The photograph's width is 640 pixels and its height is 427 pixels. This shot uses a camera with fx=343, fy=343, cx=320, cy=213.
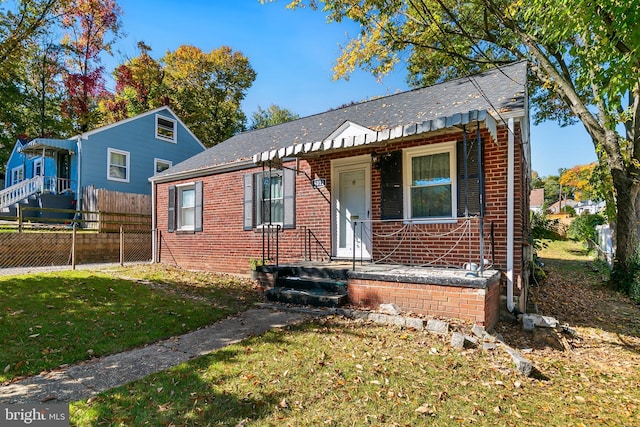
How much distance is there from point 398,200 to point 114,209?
13.8 metres

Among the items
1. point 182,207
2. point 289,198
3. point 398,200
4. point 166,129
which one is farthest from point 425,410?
point 166,129

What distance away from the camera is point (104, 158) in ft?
57.5

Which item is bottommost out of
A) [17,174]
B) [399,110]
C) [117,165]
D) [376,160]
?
[376,160]

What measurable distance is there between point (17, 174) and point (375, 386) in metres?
27.8

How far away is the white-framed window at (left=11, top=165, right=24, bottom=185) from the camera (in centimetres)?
2161

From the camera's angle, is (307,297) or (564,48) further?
(564,48)

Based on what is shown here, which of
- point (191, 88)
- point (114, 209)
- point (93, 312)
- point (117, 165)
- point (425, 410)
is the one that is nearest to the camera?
point (425, 410)

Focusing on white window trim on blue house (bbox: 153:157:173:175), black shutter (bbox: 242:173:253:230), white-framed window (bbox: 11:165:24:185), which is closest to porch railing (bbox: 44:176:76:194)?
white window trim on blue house (bbox: 153:157:173:175)

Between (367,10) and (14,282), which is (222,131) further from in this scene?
(14,282)

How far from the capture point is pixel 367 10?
33.3ft

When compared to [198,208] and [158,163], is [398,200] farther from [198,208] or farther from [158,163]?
[158,163]

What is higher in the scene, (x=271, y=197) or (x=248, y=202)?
(x=271, y=197)

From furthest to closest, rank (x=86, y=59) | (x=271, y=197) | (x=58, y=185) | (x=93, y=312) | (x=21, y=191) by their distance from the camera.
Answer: (x=86, y=59), (x=21, y=191), (x=58, y=185), (x=271, y=197), (x=93, y=312)

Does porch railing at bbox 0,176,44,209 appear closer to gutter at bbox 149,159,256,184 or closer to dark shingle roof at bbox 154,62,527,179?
gutter at bbox 149,159,256,184
